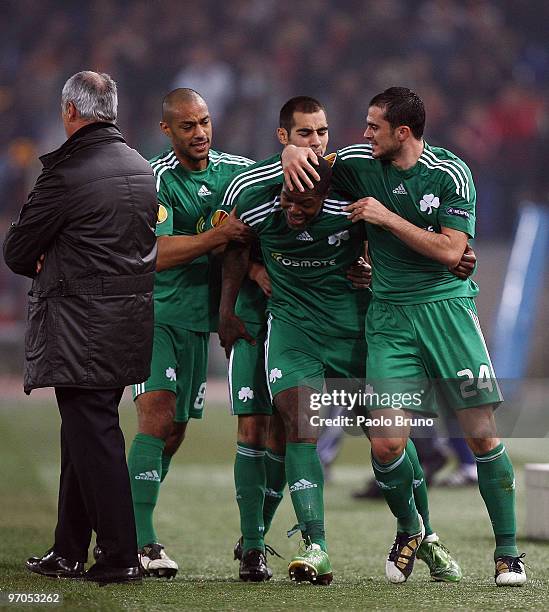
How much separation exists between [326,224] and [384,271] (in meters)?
0.31

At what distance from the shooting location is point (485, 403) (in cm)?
490

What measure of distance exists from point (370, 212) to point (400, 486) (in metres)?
1.12

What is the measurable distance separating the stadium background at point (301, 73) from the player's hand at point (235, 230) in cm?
988

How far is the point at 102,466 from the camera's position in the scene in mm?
4578

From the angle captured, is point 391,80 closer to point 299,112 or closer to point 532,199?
point 532,199

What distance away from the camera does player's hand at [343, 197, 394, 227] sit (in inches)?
190

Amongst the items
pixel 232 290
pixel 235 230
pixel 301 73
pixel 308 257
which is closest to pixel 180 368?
pixel 232 290

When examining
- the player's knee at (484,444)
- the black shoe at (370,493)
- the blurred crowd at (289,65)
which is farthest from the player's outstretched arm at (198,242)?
the blurred crowd at (289,65)

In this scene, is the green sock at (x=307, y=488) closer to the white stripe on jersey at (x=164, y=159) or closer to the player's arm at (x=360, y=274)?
the player's arm at (x=360, y=274)

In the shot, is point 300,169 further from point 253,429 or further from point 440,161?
point 253,429

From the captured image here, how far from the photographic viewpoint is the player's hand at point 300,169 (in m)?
4.89

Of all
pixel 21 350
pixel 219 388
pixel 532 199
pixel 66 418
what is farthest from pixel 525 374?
pixel 66 418

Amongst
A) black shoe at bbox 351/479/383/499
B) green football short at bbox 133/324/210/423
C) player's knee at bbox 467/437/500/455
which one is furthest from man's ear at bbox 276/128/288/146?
black shoe at bbox 351/479/383/499

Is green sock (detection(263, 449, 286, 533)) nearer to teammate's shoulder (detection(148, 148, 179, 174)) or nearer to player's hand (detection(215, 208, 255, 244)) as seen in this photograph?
player's hand (detection(215, 208, 255, 244))
